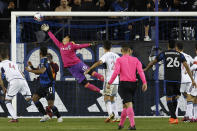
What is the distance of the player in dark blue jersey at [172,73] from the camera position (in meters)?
16.3

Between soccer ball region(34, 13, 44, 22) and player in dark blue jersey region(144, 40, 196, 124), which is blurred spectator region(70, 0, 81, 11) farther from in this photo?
player in dark blue jersey region(144, 40, 196, 124)

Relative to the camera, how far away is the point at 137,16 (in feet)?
67.7

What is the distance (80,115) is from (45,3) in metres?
4.14

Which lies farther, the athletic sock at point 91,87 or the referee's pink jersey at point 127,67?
the athletic sock at point 91,87

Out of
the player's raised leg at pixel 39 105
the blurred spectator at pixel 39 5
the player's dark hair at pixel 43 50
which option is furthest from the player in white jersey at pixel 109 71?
the blurred spectator at pixel 39 5

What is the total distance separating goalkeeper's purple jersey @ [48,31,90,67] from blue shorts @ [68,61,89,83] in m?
0.11

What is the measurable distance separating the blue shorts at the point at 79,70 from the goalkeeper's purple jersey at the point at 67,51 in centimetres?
11

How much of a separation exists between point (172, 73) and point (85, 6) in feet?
18.7

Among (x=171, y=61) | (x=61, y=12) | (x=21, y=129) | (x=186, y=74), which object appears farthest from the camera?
(x=61, y=12)

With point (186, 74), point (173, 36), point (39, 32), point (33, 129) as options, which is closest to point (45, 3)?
point (39, 32)

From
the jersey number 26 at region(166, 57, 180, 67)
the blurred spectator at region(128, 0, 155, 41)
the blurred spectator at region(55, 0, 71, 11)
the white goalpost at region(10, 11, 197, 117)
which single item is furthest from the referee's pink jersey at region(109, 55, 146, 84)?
the blurred spectator at region(55, 0, 71, 11)

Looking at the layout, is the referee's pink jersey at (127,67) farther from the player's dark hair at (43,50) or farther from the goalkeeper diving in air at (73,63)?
the goalkeeper diving in air at (73,63)

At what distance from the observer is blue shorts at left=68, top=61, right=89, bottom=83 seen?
61.2 feet

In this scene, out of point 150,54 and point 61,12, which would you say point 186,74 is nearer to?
point 150,54
